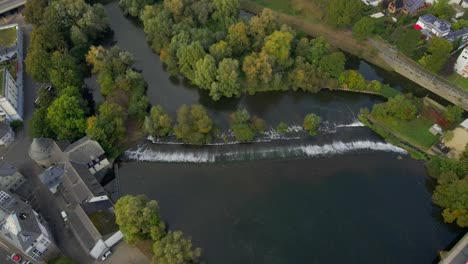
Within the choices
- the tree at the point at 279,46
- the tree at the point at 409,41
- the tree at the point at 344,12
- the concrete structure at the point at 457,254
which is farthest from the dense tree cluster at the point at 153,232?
the tree at the point at 409,41

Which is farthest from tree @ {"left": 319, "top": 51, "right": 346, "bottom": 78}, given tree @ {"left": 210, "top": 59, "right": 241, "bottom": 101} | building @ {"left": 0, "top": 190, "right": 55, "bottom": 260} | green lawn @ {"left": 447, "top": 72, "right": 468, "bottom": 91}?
building @ {"left": 0, "top": 190, "right": 55, "bottom": 260}

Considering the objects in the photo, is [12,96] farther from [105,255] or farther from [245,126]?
[245,126]

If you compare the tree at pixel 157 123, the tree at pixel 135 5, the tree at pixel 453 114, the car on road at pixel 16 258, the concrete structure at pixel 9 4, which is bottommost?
the car on road at pixel 16 258

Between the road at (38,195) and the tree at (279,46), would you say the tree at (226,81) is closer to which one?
the tree at (279,46)

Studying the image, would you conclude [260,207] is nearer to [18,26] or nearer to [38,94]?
[38,94]

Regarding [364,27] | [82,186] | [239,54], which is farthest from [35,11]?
[364,27]

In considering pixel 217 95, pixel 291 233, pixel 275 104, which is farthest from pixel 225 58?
pixel 291 233
